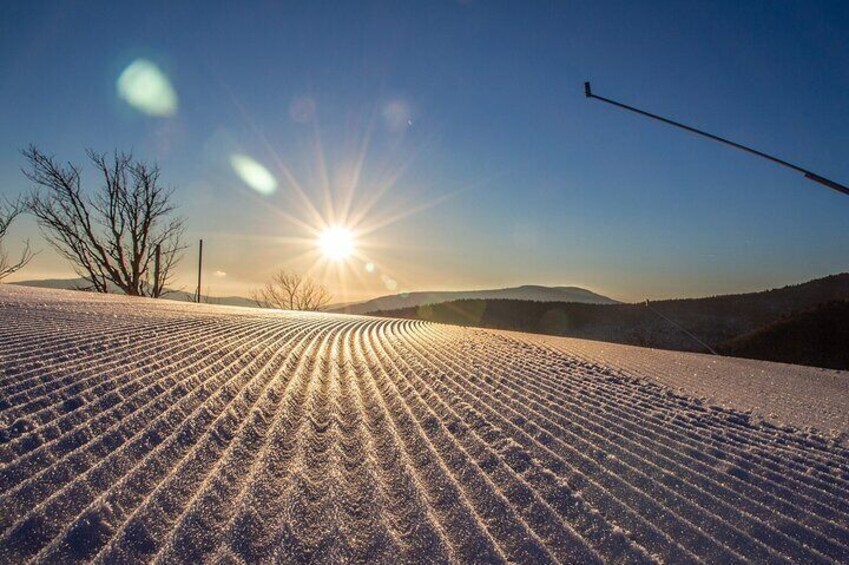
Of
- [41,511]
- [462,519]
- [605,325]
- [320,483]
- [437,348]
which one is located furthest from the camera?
[605,325]

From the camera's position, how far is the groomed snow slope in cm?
89

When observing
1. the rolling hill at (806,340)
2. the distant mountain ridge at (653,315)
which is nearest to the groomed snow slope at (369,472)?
the rolling hill at (806,340)

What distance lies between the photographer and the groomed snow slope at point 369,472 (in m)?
0.89

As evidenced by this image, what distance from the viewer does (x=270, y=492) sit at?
1.04 metres

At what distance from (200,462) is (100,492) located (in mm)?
229

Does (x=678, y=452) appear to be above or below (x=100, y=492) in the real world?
below

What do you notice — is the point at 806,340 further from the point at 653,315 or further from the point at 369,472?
the point at 369,472

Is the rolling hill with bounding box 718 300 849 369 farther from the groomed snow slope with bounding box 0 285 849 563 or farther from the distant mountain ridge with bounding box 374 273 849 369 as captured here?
the groomed snow slope with bounding box 0 285 849 563

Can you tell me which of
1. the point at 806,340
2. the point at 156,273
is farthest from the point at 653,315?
the point at 156,273

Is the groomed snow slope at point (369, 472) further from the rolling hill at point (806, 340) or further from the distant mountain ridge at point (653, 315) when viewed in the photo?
the distant mountain ridge at point (653, 315)

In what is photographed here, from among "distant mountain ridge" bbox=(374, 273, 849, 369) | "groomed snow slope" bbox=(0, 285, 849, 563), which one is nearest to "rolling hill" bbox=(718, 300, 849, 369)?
"distant mountain ridge" bbox=(374, 273, 849, 369)

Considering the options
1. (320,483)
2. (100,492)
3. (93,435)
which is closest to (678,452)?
(320,483)

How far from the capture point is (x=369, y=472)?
3.91ft

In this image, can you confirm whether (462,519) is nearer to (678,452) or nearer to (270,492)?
(270,492)
